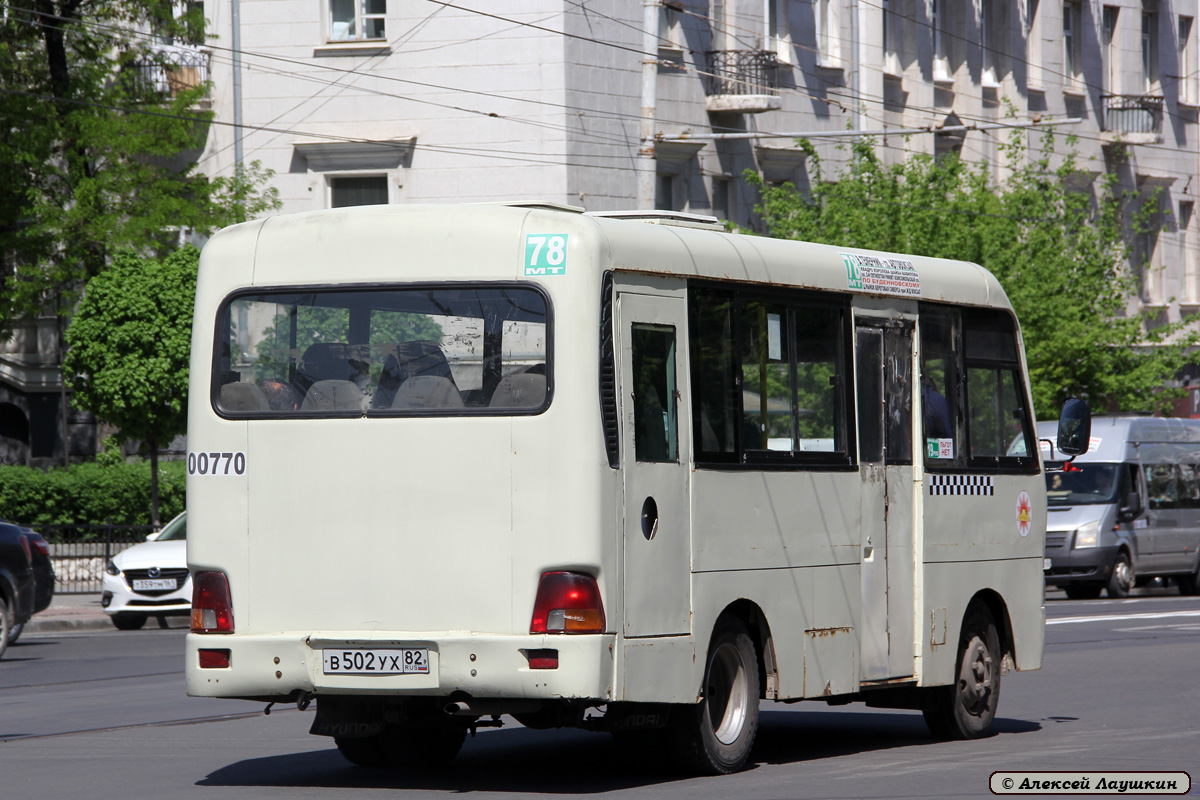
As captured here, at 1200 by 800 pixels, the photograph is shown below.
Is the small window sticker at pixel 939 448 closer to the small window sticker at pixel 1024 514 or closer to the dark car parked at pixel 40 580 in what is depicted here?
the small window sticker at pixel 1024 514

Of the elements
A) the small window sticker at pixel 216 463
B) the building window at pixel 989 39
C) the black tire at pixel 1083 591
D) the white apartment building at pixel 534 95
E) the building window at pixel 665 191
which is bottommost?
the black tire at pixel 1083 591

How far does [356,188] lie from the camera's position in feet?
112

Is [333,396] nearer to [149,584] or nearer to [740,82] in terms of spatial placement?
[149,584]

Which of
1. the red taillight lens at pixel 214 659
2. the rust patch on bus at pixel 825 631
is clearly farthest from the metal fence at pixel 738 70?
the red taillight lens at pixel 214 659

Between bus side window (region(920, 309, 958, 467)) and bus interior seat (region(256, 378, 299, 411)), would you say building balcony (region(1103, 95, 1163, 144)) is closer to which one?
bus side window (region(920, 309, 958, 467))

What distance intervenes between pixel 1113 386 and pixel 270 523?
30.4 m

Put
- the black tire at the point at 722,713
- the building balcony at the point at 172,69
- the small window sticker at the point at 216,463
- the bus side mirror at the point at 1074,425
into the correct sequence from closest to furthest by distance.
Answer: the small window sticker at the point at 216,463
the black tire at the point at 722,713
the bus side mirror at the point at 1074,425
the building balcony at the point at 172,69

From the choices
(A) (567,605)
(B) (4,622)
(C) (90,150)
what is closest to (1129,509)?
(C) (90,150)

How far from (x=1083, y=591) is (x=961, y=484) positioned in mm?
19758

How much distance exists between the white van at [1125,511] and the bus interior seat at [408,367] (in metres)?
19.8

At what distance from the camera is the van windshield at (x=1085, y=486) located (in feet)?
95.0

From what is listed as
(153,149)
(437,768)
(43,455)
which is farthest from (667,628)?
(43,455)

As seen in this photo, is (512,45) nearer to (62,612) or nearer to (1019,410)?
(62,612)

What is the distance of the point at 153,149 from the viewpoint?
2969 cm
